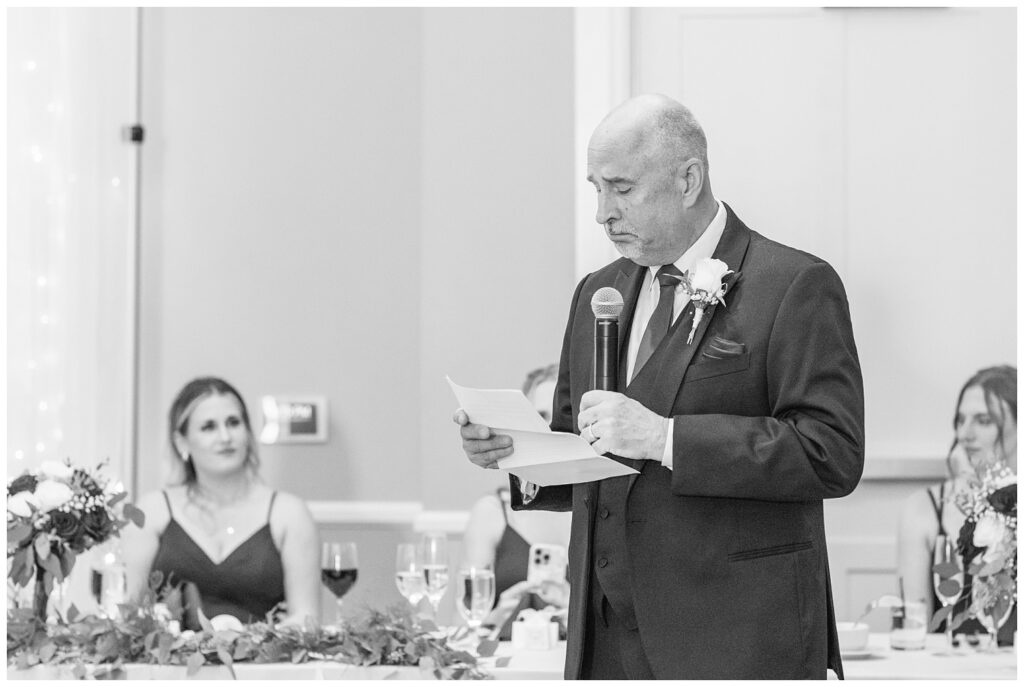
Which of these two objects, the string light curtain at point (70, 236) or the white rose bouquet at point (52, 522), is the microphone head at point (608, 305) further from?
the string light curtain at point (70, 236)

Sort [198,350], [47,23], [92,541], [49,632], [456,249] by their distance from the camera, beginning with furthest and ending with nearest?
[198,350], [456,249], [47,23], [92,541], [49,632]

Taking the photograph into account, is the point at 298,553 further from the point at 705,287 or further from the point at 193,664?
the point at 705,287

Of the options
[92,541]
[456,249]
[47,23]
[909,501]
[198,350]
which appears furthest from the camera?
[198,350]

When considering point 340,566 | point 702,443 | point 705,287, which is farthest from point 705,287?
point 340,566

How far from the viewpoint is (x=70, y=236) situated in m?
4.27

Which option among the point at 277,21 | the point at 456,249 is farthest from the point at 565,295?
the point at 277,21

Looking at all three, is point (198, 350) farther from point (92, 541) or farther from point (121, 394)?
point (92, 541)

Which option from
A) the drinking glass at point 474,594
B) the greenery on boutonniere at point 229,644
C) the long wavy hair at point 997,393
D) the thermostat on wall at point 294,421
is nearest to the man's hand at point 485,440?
the greenery on boutonniere at point 229,644

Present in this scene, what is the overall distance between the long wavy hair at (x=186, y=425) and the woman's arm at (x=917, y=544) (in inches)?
83.7

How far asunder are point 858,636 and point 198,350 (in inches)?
115

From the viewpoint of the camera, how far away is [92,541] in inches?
115

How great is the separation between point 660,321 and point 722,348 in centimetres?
14

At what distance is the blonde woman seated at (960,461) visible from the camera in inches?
148

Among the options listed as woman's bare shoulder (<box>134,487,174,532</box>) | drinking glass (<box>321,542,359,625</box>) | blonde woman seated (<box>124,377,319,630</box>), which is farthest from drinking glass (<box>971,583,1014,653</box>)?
woman's bare shoulder (<box>134,487,174,532</box>)
